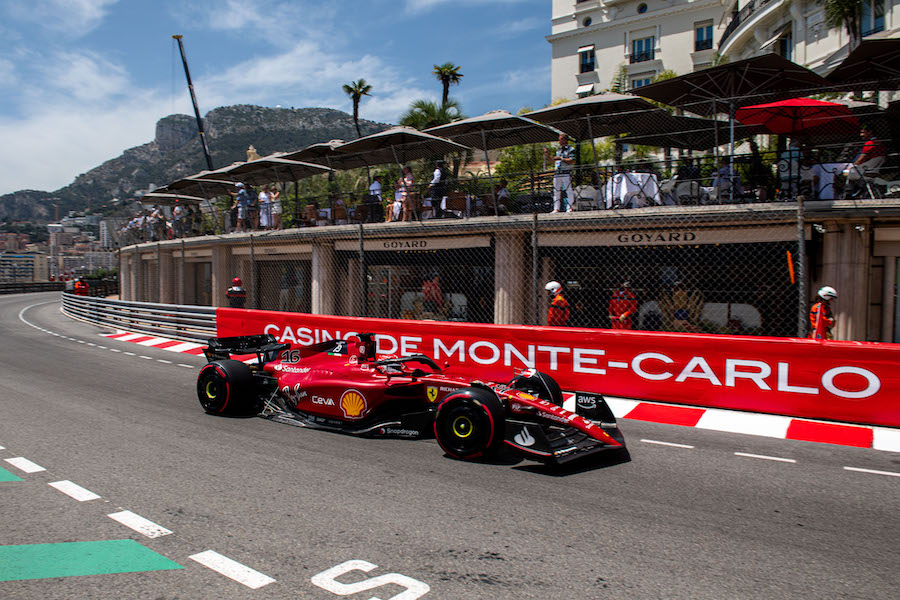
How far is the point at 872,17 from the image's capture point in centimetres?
2144

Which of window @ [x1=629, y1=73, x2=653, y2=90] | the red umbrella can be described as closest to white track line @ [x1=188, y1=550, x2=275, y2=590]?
the red umbrella

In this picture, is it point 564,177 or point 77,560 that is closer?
point 77,560

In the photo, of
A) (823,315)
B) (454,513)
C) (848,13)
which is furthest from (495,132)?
(848,13)

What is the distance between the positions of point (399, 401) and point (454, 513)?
207cm

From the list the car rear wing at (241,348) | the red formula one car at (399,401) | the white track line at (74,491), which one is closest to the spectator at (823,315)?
the red formula one car at (399,401)

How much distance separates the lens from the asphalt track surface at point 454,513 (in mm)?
3295

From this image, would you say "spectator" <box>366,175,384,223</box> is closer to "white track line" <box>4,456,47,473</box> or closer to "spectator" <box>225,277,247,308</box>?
"spectator" <box>225,277,247,308</box>

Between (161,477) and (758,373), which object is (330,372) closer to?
(161,477)

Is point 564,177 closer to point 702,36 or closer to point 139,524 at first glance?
point 139,524

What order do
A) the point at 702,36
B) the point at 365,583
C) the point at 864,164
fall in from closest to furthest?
the point at 365,583 < the point at 864,164 < the point at 702,36

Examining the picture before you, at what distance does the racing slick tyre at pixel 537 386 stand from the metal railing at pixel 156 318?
33.9 ft

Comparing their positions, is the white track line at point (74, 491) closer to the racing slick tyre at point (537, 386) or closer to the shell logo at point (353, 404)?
the shell logo at point (353, 404)

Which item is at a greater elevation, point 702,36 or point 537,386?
point 702,36

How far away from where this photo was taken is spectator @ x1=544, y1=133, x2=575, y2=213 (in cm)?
1173
